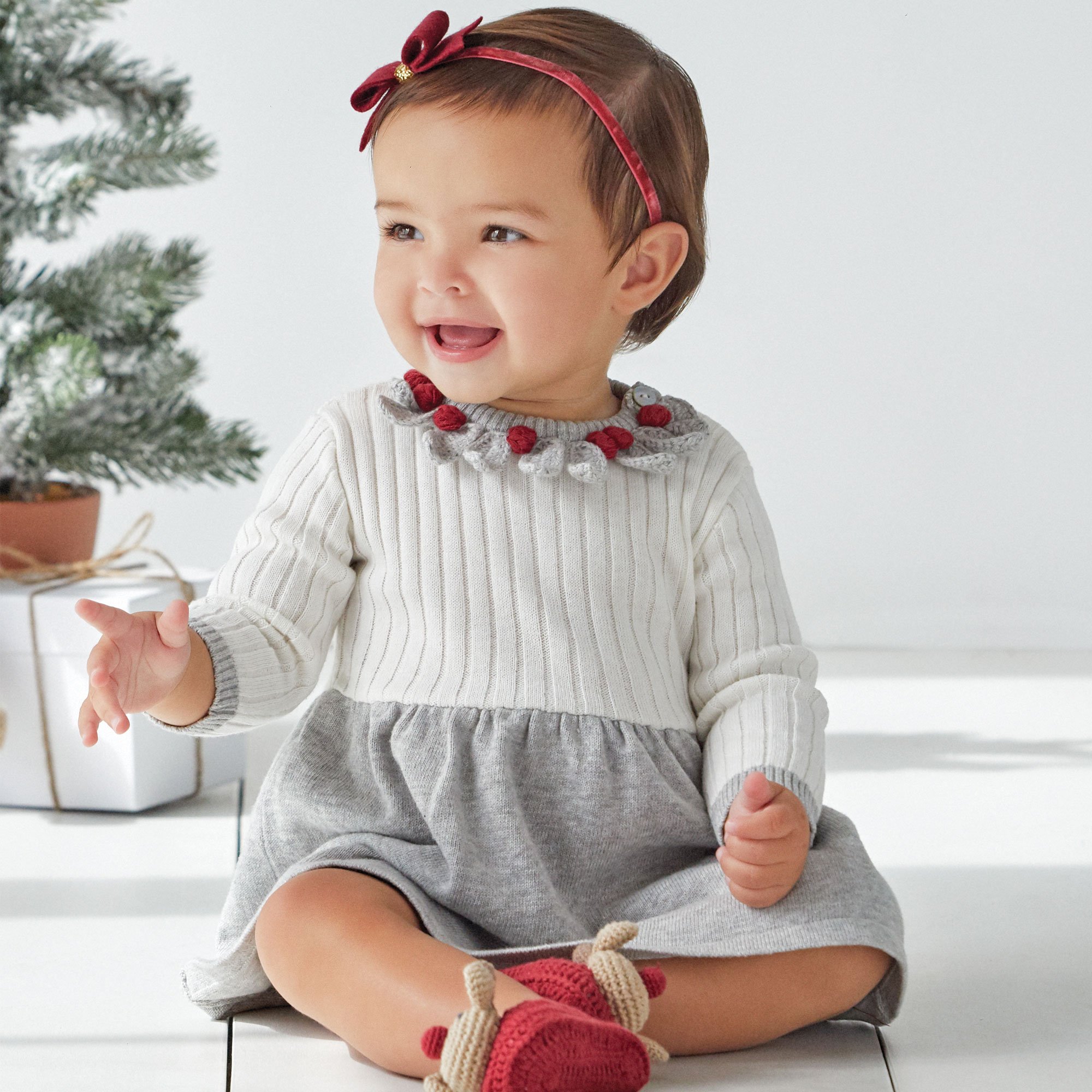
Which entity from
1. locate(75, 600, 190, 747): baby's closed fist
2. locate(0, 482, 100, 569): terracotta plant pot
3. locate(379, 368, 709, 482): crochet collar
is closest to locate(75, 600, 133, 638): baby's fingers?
locate(75, 600, 190, 747): baby's closed fist

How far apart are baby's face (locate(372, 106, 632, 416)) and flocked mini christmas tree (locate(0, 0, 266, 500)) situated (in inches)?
21.5

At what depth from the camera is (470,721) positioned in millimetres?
930

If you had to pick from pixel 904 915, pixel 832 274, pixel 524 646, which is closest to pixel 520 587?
pixel 524 646

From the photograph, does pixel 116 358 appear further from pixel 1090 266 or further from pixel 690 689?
pixel 1090 266

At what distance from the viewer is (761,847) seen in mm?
870

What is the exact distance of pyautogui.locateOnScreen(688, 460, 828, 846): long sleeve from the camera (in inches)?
36.6

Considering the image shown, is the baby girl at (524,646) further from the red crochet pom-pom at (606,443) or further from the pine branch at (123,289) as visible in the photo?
the pine branch at (123,289)

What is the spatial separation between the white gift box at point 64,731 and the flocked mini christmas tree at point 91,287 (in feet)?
0.44

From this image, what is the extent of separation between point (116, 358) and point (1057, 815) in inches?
38.1

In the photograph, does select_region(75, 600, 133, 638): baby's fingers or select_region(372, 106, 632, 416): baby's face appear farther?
select_region(372, 106, 632, 416): baby's face

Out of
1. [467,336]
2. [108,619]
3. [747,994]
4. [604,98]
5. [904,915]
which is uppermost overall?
[604,98]

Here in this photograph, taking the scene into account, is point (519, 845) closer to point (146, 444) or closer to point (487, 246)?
point (487, 246)

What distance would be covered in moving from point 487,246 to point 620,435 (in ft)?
0.52

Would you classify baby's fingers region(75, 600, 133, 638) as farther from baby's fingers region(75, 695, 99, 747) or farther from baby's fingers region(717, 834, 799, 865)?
baby's fingers region(717, 834, 799, 865)
